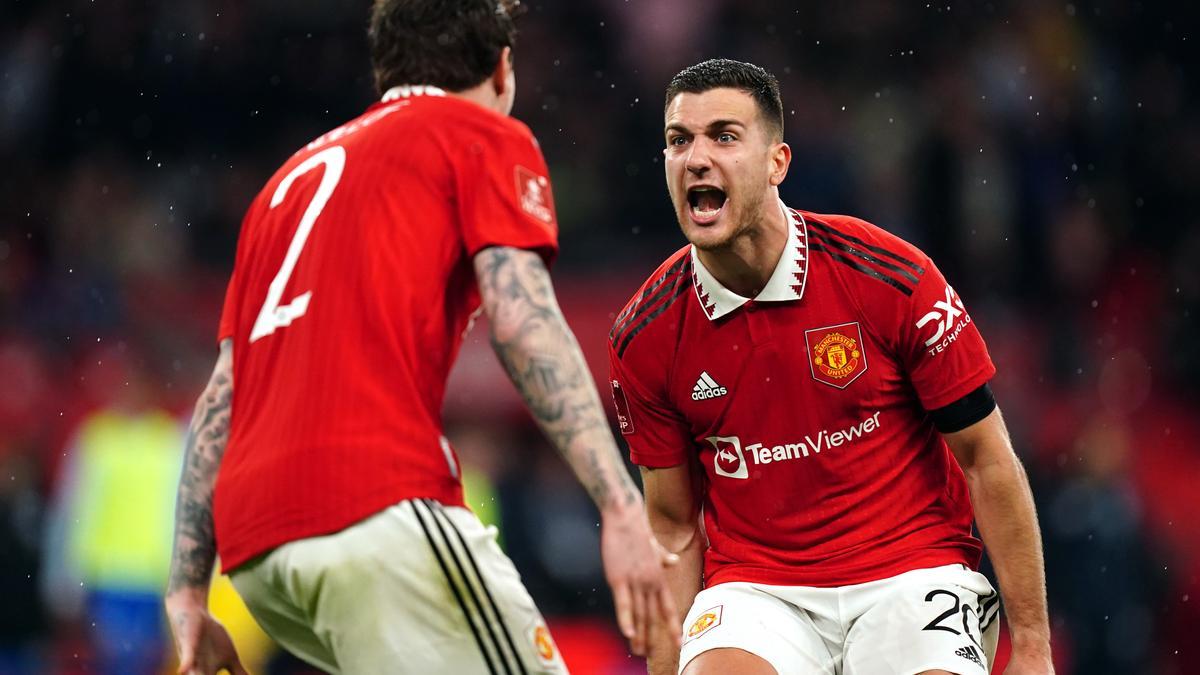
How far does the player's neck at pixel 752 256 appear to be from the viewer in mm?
4777

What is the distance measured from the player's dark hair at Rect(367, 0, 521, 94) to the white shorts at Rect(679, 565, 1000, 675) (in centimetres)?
191

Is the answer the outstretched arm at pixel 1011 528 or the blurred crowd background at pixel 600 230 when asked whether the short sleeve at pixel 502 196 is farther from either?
the blurred crowd background at pixel 600 230

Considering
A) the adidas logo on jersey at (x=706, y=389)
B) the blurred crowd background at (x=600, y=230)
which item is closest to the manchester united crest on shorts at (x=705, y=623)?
the adidas logo on jersey at (x=706, y=389)

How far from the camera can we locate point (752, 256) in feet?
15.7

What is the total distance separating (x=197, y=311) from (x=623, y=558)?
9.09 m

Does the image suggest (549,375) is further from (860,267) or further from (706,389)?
(860,267)

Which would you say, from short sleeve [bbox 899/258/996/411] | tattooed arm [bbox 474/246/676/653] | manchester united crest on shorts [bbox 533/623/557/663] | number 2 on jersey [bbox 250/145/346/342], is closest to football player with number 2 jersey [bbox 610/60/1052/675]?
short sleeve [bbox 899/258/996/411]

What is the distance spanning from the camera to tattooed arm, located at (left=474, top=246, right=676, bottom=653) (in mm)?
3111

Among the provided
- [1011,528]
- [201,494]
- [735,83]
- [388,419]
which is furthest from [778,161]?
[201,494]

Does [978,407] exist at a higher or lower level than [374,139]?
lower

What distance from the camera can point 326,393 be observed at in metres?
3.17

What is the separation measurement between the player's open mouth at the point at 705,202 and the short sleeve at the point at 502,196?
1412 mm

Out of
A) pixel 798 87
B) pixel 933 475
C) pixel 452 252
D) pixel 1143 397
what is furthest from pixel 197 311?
pixel 452 252

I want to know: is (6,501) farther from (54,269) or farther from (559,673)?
(559,673)
